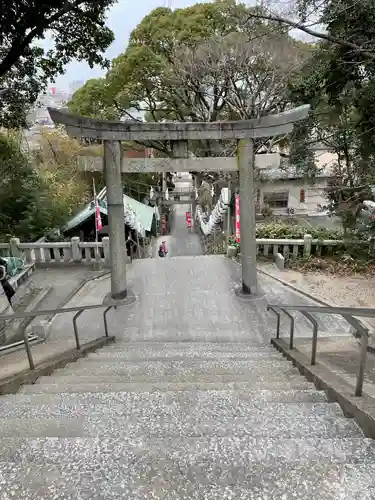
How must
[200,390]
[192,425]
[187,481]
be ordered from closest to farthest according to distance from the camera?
1. [187,481]
2. [192,425]
3. [200,390]

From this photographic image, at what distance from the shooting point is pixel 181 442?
6.73 ft


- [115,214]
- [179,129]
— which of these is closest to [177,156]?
[179,129]

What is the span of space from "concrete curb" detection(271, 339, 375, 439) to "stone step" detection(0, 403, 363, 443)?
0.08 m

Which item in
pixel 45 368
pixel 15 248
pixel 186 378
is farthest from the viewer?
pixel 15 248

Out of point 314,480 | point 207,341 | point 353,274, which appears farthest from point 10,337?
point 353,274

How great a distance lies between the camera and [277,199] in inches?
1001

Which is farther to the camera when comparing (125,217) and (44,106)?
(125,217)

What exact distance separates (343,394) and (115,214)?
20.8 feet

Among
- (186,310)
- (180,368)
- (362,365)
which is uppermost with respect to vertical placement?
(362,365)

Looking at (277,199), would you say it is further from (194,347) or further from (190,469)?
(190,469)

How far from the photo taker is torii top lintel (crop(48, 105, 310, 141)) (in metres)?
7.39

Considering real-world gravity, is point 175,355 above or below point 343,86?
below

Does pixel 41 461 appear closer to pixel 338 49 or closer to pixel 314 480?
pixel 314 480

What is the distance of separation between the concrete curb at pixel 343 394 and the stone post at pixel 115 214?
5.07 metres
